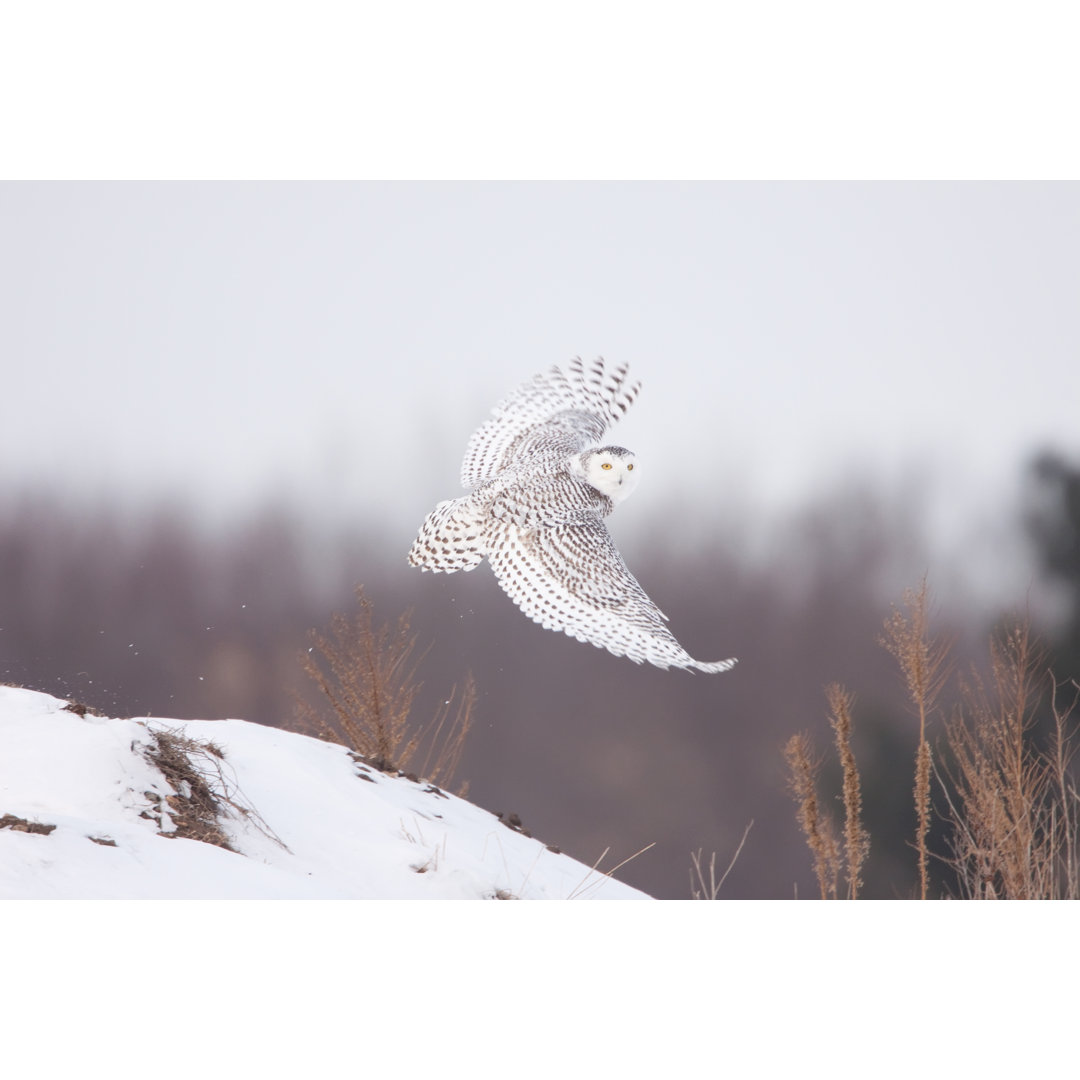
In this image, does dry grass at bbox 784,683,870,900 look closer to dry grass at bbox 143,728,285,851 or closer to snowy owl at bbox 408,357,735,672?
snowy owl at bbox 408,357,735,672

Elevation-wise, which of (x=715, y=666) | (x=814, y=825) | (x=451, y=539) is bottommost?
(x=814, y=825)

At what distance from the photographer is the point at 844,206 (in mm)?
3154

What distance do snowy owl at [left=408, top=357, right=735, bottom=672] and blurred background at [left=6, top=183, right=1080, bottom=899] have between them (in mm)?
71

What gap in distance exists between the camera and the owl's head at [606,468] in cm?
309

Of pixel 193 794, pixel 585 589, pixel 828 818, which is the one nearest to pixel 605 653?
pixel 585 589

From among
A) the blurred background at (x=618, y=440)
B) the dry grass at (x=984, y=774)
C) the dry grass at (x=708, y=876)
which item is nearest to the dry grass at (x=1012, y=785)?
the dry grass at (x=984, y=774)

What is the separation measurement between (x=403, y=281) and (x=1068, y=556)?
216 centimetres

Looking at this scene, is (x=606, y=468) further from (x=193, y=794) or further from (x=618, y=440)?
(x=193, y=794)

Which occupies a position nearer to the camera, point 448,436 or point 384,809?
point 384,809

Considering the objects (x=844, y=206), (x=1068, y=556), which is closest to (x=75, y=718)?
(x=844, y=206)

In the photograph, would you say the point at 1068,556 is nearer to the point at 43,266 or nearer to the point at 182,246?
the point at 182,246

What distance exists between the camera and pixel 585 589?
3049mm

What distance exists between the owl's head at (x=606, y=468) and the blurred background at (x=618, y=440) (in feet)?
0.32

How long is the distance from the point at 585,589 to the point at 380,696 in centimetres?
72
